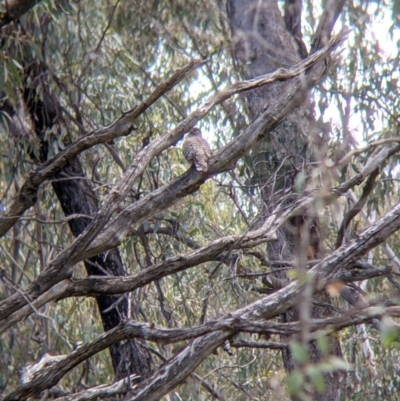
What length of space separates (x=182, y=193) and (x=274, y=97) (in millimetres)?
2431

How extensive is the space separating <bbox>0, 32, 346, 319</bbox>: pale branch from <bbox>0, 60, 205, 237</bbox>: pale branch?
0.48 ft

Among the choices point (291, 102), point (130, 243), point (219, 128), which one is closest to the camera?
point (291, 102)

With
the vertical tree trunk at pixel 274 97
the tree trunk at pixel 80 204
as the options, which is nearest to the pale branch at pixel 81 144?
the vertical tree trunk at pixel 274 97

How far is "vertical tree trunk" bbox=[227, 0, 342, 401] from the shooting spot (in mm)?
5320

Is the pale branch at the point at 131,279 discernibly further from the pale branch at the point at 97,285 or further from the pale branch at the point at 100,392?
the pale branch at the point at 100,392

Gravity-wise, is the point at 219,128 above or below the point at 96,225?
above

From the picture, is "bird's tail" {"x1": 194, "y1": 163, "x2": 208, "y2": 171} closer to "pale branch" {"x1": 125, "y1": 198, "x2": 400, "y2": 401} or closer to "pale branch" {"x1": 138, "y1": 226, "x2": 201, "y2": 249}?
"pale branch" {"x1": 125, "y1": 198, "x2": 400, "y2": 401}

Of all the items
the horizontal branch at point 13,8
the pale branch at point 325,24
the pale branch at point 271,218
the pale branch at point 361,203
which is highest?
the horizontal branch at point 13,8

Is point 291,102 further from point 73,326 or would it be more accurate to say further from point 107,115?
point 73,326

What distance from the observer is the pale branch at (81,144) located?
3.59m

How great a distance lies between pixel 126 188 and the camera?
346 cm

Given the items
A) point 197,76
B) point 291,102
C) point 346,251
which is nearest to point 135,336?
point 346,251

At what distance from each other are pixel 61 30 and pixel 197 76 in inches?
69.7

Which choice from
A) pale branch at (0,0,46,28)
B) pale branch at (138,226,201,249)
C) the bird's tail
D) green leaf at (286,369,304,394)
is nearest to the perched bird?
the bird's tail
